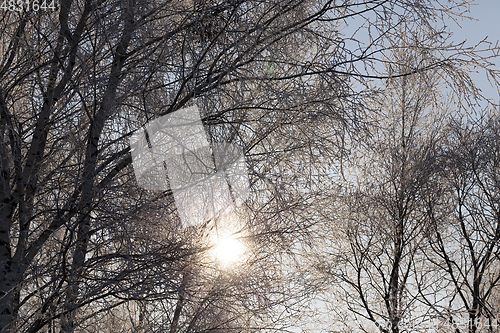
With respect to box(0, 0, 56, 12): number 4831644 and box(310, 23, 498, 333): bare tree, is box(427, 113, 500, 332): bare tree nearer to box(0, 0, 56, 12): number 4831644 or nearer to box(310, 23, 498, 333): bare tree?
box(310, 23, 498, 333): bare tree

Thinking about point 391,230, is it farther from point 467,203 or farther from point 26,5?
point 26,5

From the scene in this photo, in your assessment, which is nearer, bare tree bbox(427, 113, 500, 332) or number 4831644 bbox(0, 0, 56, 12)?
number 4831644 bbox(0, 0, 56, 12)

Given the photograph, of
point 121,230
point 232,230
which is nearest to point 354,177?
point 232,230

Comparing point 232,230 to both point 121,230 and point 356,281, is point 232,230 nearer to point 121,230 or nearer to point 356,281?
point 121,230

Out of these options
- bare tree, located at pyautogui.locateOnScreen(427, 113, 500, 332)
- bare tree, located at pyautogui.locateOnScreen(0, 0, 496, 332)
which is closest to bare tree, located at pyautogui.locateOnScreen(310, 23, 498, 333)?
bare tree, located at pyautogui.locateOnScreen(427, 113, 500, 332)

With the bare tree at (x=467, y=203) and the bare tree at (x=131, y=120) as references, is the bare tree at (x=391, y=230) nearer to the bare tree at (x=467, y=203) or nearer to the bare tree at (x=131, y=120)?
the bare tree at (x=467, y=203)

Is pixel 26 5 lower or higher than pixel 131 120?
higher

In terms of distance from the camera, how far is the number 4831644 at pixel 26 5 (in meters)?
3.82

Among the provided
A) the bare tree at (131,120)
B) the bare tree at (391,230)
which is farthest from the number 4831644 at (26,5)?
the bare tree at (391,230)

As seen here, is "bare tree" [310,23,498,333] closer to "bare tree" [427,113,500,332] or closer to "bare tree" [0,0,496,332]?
"bare tree" [427,113,500,332]

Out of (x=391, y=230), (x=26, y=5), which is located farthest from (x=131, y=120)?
(x=391, y=230)

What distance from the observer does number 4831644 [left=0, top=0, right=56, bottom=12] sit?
150 inches

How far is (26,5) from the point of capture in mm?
3934

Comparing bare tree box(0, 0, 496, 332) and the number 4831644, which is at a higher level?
the number 4831644
